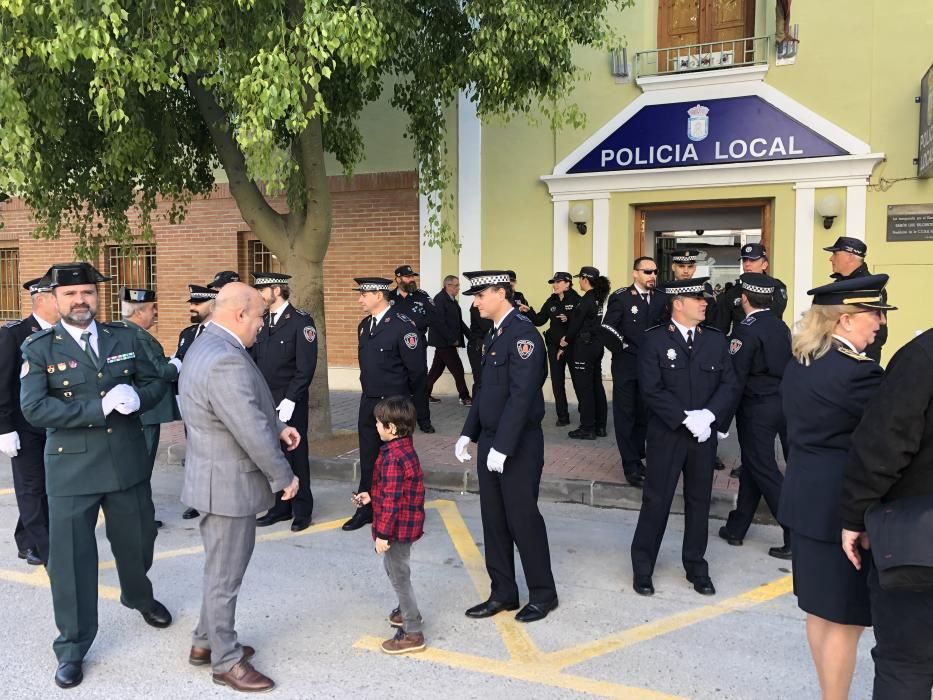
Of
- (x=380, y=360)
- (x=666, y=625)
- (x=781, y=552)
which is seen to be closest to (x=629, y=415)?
(x=781, y=552)

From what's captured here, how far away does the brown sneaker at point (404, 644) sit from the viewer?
3.84 meters

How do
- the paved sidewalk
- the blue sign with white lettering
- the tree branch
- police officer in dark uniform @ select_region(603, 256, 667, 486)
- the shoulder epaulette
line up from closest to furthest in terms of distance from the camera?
the shoulder epaulette → the paved sidewalk → police officer in dark uniform @ select_region(603, 256, 667, 486) → the tree branch → the blue sign with white lettering

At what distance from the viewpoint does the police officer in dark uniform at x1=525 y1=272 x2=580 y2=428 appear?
924 centimetres

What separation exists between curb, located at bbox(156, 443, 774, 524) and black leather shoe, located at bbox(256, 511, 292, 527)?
138cm

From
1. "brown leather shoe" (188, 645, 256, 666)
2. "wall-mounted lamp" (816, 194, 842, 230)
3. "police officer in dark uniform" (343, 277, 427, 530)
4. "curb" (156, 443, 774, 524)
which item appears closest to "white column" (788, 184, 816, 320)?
"wall-mounted lamp" (816, 194, 842, 230)

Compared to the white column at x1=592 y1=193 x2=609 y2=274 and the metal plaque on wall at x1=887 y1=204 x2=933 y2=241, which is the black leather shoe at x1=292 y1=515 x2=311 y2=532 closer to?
the white column at x1=592 y1=193 x2=609 y2=274

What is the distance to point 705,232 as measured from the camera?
34.2ft

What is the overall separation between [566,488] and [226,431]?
3.95 metres

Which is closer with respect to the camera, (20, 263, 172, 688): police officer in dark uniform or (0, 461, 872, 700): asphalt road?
(0, 461, 872, 700): asphalt road

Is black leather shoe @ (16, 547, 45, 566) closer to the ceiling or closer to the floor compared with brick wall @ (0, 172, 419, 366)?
closer to the floor

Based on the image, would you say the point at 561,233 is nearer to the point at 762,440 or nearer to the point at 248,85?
the point at 248,85

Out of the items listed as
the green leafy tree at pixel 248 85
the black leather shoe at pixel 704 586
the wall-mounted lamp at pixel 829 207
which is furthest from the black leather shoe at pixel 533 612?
the wall-mounted lamp at pixel 829 207

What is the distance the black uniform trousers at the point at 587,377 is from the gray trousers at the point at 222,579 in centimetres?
568

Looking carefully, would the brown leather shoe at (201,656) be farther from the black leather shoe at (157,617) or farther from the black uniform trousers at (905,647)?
the black uniform trousers at (905,647)
